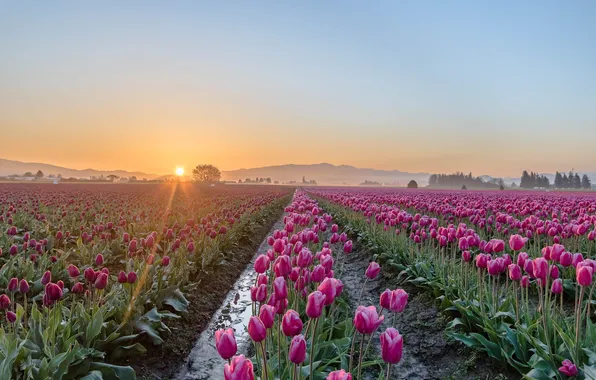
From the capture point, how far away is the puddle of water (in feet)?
15.3

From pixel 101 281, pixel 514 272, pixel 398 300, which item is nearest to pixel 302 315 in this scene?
pixel 101 281

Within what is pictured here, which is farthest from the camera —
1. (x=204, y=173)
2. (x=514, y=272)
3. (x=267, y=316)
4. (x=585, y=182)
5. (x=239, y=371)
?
(x=585, y=182)

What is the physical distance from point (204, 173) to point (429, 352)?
435 feet

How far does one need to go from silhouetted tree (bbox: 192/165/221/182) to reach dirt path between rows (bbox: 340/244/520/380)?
12989cm

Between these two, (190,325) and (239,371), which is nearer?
(239,371)

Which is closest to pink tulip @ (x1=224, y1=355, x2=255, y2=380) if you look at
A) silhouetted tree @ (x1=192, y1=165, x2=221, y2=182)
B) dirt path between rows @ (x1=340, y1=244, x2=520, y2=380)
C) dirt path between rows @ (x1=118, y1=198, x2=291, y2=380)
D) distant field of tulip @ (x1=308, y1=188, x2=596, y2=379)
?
distant field of tulip @ (x1=308, y1=188, x2=596, y2=379)

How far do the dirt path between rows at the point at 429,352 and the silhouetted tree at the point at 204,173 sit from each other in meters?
130

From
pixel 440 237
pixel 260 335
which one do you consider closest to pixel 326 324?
pixel 440 237

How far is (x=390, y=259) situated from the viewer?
853 cm

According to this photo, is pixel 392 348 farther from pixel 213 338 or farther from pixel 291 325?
pixel 213 338

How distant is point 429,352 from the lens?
5055 mm

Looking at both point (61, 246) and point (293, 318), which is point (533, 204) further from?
point (61, 246)

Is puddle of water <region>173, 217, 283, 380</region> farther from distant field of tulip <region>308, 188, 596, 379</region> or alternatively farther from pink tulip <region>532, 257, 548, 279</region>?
pink tulip <region>532, 257, 548, 279</region>

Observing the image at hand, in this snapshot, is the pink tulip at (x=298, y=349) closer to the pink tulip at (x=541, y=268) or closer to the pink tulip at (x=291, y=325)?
the pink tulip at (x=291, y=325)
